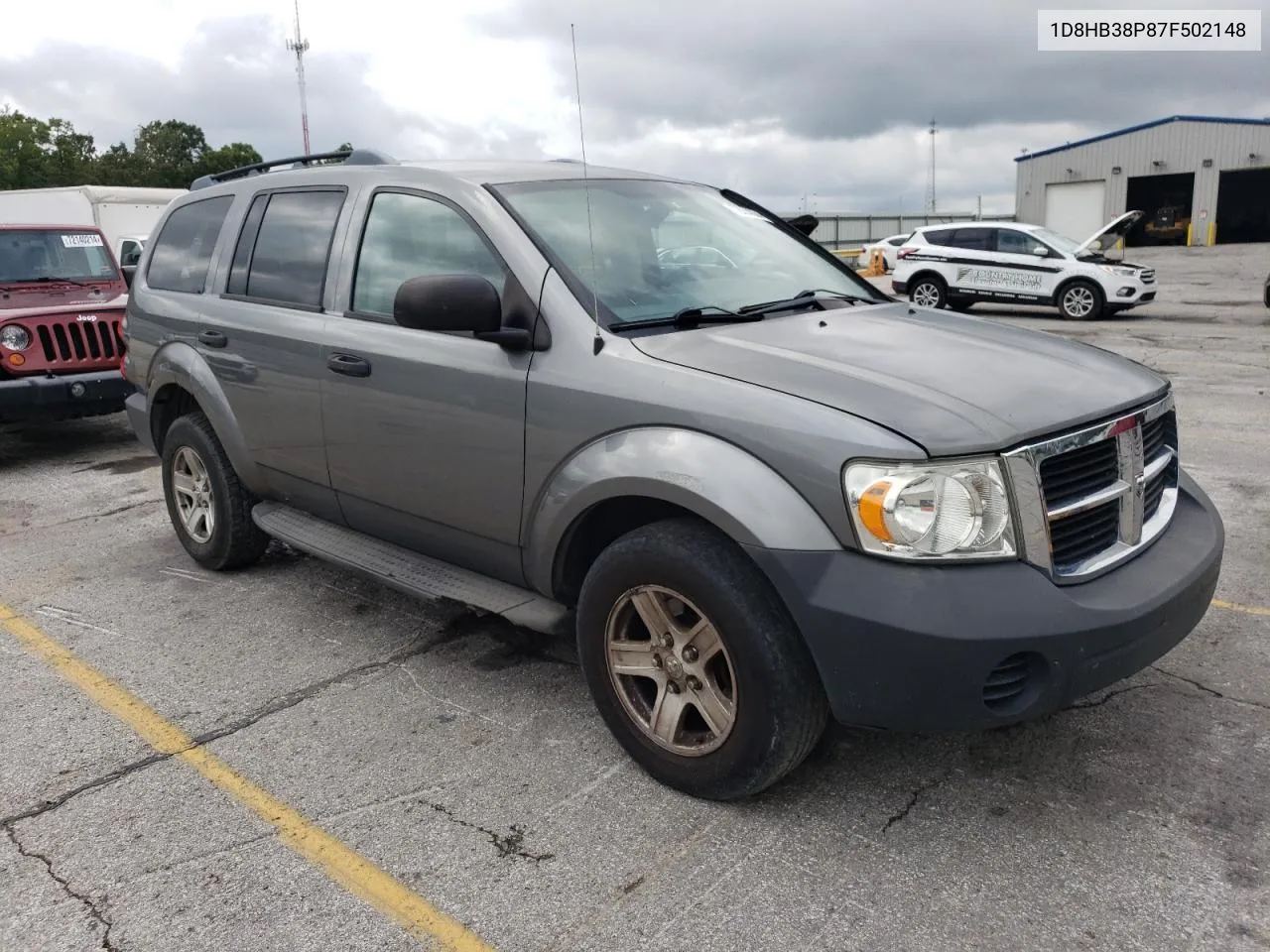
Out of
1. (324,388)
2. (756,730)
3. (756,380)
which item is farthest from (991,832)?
(324,388)

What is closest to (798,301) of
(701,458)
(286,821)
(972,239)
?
(701,458)

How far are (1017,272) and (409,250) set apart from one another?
51.8 feet

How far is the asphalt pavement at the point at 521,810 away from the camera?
2.41 meters

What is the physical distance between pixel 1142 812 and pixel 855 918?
96cm

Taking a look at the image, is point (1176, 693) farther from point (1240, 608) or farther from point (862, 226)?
point (862, 226)

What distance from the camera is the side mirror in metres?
2.96

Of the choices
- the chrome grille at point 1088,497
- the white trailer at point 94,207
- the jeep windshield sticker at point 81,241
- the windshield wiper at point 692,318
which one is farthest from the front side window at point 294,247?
the white trailer at point 94,207

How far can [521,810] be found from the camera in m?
2.88

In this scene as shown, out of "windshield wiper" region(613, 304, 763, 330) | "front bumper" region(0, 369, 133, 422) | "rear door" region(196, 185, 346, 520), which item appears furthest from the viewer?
"front bumper" region(0, 369, 133, 422)

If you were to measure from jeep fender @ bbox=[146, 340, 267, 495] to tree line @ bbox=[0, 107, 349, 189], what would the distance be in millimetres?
66167

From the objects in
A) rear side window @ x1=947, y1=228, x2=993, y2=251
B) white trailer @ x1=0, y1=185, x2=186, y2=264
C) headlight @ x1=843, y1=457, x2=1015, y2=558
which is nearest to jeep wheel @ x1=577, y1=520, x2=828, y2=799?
headlight @ x1=843, y1=457, x2=1015, y2=558

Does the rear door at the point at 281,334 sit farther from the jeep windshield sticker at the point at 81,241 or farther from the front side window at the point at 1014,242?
the front side window at the point at 1014,242

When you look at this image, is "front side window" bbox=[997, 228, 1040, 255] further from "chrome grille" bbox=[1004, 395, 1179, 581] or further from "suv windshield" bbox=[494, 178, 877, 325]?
"chrome grille" bbox=[1004, 395, 1179, 581]

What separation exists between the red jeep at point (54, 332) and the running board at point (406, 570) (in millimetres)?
3995
